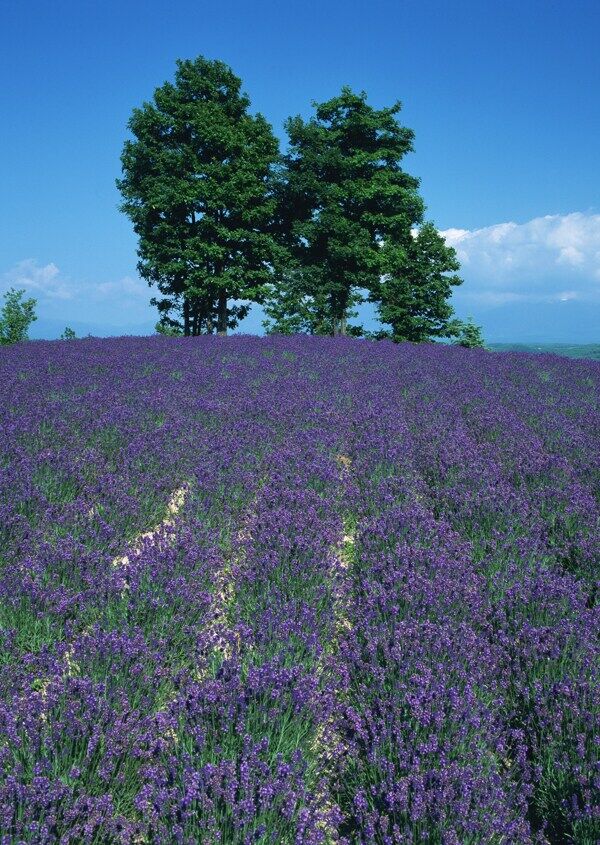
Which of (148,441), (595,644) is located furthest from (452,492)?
(148,441)

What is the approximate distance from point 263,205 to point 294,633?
21.8 metres

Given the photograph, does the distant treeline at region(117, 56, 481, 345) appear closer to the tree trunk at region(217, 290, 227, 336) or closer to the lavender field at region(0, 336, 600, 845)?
the tree trunk at region(217, 290, 227, 336)

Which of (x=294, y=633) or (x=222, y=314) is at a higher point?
(x=222, y=314)

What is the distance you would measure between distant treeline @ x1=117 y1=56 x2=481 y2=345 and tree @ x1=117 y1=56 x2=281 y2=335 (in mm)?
50

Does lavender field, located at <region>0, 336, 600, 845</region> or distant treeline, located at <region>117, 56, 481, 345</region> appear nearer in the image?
lavender field, located at <region>0, 336, 600, 845</region>

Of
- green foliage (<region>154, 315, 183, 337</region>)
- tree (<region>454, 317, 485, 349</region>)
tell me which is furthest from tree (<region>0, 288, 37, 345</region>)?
tree (<region>454, 317, 485, 349</region>)

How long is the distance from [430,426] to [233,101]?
20979 mm

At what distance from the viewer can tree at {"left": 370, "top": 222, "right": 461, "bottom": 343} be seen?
83.9ft

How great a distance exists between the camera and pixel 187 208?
22.0m

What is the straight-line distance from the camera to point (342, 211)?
76.8ft

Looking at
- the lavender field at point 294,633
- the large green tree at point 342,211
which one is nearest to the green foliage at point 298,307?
the large green tree at point 342,211

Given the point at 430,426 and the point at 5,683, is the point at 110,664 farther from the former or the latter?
the point at 430,426

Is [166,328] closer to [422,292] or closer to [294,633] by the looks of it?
[422,292]

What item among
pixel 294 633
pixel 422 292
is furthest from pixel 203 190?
pixel 294 633
